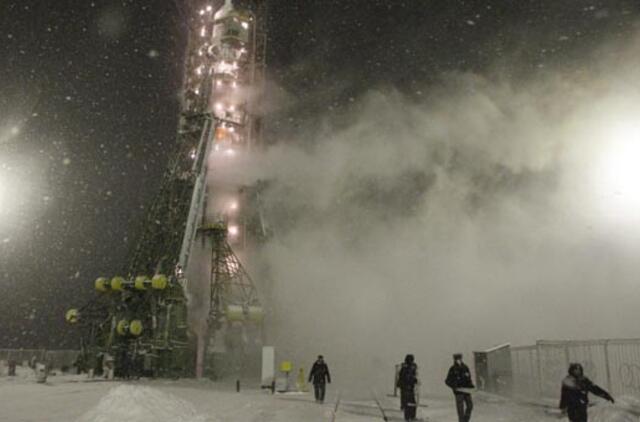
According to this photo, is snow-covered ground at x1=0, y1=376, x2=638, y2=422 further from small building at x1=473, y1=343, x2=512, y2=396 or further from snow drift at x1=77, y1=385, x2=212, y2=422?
small building at x1=473, y1=343, x2=512, y2=396

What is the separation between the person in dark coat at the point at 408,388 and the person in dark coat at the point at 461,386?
1.29 m

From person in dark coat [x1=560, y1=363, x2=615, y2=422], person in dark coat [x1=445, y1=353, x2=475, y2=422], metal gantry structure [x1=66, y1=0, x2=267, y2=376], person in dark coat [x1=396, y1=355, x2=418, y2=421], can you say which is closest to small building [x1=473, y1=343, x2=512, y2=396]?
person in dark coat [x1=396, y1=355, x2=418, y2=421]

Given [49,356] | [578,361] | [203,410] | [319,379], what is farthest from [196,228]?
[578,361]

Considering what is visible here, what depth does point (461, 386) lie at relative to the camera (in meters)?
→ 11.1

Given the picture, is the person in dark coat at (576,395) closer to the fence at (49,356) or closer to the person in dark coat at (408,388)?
the person in dark coat at (408,388)

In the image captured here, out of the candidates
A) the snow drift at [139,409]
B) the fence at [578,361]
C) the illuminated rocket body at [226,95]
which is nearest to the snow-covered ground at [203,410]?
the snow drift at [139,409]

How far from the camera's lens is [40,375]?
2230cm

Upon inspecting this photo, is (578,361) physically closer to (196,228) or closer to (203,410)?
(203,410)

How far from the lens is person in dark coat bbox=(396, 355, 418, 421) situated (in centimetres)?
1212

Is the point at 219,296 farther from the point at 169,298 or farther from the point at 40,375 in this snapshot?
the point at 40,375

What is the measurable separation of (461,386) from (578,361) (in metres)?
5.83

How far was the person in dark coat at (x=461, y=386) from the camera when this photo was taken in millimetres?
10789

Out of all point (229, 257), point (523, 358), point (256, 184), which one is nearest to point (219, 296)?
point (229, 257)

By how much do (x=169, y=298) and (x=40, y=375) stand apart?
9.82 meters
